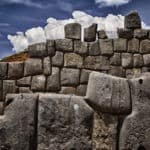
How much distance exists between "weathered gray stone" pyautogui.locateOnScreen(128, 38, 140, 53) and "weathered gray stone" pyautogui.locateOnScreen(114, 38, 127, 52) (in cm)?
16

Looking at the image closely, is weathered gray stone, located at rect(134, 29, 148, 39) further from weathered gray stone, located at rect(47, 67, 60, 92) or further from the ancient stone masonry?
the ancient stone masonry

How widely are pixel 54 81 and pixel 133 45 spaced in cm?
275

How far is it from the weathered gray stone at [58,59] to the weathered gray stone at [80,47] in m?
0.46

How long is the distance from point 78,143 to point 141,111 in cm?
65

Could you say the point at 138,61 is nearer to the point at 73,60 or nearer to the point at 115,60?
the point at 115,60

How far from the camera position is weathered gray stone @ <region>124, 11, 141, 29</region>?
14852mm

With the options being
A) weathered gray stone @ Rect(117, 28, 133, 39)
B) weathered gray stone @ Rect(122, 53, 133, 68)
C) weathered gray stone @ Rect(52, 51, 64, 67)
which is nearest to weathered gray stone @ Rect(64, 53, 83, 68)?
weathered gray stone @ Rect(52, 51, 64, 67)

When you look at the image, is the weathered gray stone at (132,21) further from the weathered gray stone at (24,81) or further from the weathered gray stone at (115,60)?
the weathered gray stone at (24,81)

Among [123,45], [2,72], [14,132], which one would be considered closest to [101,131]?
[14,132]

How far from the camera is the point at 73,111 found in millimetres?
4234

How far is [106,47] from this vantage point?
14.6 m

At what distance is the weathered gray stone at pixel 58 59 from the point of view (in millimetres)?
14134

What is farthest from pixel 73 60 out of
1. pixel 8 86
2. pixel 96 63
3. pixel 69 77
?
pixel 8 86

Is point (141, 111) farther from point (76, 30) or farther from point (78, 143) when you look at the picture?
point (76, 30)
